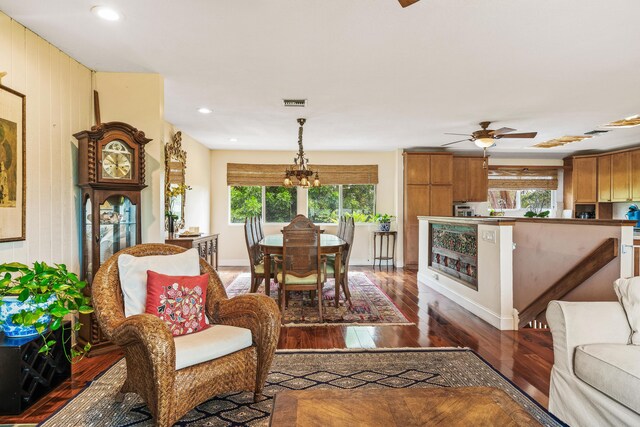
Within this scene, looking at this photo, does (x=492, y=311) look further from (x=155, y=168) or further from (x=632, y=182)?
(x=632, y=182)

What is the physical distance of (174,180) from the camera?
4.87 metres

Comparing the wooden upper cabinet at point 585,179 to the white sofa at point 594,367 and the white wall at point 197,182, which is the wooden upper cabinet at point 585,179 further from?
the white wall at point 197,182

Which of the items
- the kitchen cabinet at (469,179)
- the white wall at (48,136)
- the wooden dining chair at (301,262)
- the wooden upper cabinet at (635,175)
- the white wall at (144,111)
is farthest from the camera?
the kitchen cabinet at (469,179)

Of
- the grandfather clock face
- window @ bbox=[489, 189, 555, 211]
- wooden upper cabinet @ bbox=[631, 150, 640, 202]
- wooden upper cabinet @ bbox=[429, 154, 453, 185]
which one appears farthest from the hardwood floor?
wooden upper cabinet @ bbox=[631, 150, 640, 202]

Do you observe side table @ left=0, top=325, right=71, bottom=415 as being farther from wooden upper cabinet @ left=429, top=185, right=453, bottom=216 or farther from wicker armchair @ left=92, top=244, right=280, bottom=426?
wooden upper cabinet @ left=429, top=185, right=453, bottom=216

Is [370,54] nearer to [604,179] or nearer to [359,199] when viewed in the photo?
[359,199]

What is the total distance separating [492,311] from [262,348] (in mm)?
2578

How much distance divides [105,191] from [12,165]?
24.4 inches

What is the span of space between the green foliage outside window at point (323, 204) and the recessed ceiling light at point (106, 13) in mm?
5325

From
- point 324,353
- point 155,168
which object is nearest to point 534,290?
point 324,353

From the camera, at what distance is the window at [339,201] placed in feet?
24.5

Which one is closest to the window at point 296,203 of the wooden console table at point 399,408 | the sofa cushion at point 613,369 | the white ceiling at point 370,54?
the white ceiling at point 370,54

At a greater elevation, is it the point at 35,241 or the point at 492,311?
the point at 35,241

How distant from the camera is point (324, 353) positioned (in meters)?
2.81
